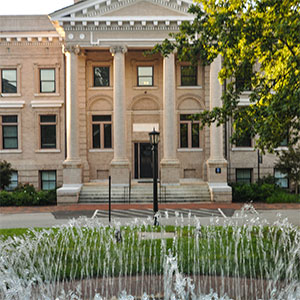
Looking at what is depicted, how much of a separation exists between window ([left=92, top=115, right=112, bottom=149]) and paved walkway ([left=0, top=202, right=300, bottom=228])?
6.87 meters

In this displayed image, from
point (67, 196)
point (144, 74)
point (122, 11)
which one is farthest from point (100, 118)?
point (122, 11)

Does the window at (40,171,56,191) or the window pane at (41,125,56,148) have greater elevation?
the window pane at (41,125,56,148)

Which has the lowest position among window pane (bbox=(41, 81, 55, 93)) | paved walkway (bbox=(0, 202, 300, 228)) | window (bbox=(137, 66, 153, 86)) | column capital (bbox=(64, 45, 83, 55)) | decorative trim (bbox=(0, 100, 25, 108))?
paved walkway (bbox=(0, 202, 300, 228))

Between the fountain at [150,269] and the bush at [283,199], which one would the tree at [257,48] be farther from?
the bush at [283,199]

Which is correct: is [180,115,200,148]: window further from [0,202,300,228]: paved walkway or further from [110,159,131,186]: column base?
[0,202,300,228]: paved walkway

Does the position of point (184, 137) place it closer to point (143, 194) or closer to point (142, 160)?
point (142, 160)

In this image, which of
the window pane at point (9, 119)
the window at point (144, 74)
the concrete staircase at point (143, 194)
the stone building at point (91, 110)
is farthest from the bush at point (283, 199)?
the window pane at point (9, 119)

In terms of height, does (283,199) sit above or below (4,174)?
below

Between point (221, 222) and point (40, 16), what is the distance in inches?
831

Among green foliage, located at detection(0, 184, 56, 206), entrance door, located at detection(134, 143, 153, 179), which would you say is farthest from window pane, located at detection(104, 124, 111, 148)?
green foliage, located at detection(0, 184, 56, 206)

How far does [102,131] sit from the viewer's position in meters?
29.2

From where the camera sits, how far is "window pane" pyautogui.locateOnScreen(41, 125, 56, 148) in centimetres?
2927

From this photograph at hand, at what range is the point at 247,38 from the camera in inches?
471

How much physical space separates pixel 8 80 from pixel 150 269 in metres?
23.6
